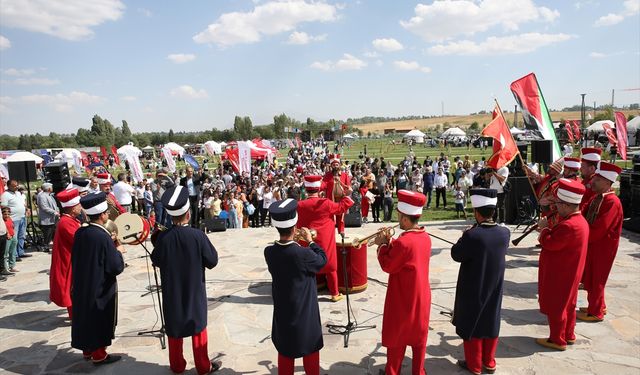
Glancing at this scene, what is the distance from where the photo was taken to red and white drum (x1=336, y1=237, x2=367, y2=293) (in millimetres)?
6812

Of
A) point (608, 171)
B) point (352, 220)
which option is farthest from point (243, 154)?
point (608, 171)

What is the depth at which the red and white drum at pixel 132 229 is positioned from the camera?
6215 mm

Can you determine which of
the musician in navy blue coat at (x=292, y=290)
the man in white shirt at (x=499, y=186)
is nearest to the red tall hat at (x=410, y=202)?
the musician in navy blue coat at (x=292, y=290)

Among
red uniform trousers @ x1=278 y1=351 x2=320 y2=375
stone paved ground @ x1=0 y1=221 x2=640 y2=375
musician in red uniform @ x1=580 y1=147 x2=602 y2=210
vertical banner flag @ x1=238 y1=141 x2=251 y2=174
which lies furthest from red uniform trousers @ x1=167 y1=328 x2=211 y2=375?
vertical banner flag @ x1=238 y1=141 x2=251 y2=174

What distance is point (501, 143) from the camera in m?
7.43

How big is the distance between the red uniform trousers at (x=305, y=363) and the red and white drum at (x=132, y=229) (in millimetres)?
3328

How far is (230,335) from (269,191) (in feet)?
29.4

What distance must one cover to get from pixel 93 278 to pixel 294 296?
2.40 m

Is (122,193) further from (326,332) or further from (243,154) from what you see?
(326,332)

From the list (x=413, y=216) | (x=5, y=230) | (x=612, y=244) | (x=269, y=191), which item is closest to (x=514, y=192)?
(x=612, y=244)

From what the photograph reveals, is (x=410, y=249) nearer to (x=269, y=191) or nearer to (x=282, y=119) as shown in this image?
(x=269, y=191)

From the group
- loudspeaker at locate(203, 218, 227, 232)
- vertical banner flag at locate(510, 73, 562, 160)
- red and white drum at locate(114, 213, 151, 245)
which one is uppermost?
vertical banner flag at locate(510, 73, 562, 160)

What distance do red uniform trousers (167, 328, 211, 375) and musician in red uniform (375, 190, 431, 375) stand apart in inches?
79.0

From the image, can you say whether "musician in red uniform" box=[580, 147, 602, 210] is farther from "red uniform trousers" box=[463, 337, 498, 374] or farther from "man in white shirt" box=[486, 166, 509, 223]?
"man in white shirt" box=[486, 166, 509, 223]
